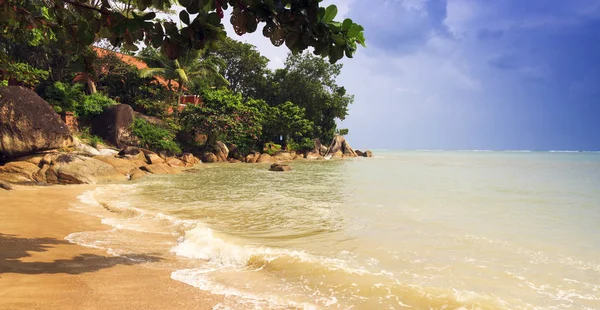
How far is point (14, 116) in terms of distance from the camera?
13602mm

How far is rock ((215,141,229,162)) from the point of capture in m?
27.3

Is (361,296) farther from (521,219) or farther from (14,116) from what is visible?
(14,116)

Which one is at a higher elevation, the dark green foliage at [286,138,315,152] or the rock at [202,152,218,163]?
the dark green foliage at [286,138,315,152]

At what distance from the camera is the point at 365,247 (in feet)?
16.7

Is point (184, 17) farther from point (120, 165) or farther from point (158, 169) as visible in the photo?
point (158, 169)

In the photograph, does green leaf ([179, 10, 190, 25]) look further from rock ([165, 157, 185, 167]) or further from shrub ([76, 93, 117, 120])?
shrub ([76, 93, 117, 120])

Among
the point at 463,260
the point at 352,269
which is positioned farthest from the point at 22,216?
the point at 463,260

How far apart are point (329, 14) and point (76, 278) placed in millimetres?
3224

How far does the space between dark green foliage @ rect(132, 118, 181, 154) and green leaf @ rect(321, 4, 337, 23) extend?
22.4 m

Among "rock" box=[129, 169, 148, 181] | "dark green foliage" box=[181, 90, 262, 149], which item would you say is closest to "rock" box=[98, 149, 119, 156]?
"rock" box=[129, 169, 148, 181]

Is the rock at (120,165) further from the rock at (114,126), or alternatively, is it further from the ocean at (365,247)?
the rock at (114,126)

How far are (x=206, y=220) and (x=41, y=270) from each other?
3474 mm

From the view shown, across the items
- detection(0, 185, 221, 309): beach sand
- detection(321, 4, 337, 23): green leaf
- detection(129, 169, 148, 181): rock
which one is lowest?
detection(0, 185, 221, 309): beach sand

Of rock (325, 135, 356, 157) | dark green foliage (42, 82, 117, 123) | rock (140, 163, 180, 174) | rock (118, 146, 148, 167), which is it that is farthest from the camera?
rock (325, 135, 356, 157)
